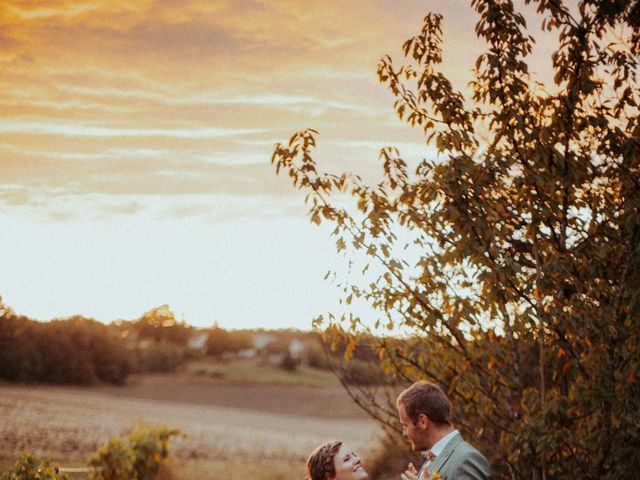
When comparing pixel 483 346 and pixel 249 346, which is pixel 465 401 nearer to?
pixel 483 346

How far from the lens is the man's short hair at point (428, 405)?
3562 millimetres

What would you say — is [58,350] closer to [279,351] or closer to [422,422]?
[279,351]

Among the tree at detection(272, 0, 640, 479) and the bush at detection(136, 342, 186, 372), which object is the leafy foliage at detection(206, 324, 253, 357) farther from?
the tree at detection(272, 0, 640, 479)

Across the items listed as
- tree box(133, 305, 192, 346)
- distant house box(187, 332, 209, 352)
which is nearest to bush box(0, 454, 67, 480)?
tree box(133, 305, 192, 346)

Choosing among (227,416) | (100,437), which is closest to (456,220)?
(100,437)

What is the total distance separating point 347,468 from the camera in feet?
13.6

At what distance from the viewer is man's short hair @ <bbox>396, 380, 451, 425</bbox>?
3.56m

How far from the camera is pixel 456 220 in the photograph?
218 inches

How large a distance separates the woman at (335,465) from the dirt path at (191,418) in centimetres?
1068

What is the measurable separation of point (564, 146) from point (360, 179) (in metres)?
1.65

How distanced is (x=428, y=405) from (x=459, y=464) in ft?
0.99

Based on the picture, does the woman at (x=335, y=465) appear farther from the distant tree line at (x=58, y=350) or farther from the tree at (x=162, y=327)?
the tree at (x=162, y=327)

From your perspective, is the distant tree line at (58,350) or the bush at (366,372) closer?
the bush at (366,372)

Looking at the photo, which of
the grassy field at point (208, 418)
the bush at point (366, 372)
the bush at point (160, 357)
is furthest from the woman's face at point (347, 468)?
the bush at point (160, 357)
